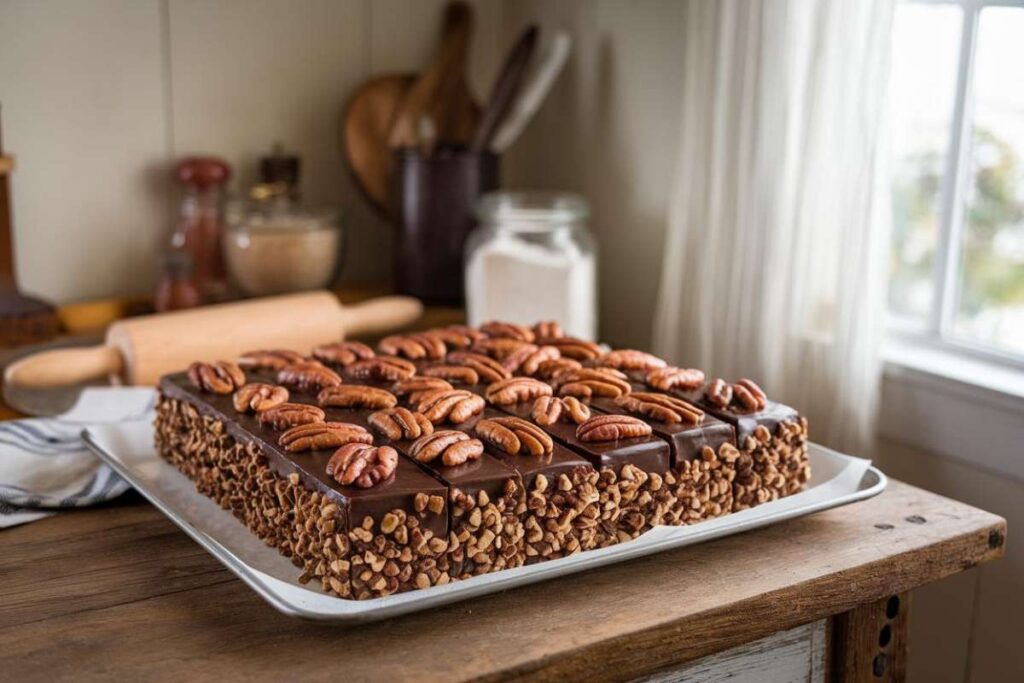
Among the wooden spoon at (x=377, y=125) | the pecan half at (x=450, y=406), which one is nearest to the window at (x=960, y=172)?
the pecan half at (x=450, y=406)

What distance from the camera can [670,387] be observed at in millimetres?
1146

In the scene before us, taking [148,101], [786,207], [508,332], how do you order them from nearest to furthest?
1. [508,332]
2. [786,207]
3. [148,101]

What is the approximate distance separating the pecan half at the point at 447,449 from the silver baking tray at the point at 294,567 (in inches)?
3.9

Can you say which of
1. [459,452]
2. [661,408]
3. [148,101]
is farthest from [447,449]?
[148,101]

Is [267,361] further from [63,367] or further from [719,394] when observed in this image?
[719,394]

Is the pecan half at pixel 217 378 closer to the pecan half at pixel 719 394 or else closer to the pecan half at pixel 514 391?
the pecan half at pixel 514 391

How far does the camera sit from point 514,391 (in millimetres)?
1104

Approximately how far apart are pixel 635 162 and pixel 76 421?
3.23 feet

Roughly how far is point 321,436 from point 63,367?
1.95 ft

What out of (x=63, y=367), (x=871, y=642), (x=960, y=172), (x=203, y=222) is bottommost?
(x=871, y=642)

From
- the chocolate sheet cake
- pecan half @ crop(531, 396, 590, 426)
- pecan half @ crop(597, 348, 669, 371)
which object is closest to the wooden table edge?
the chocolate sheet cake

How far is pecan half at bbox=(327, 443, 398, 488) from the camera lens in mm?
885

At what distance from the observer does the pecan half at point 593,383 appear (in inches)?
44.1

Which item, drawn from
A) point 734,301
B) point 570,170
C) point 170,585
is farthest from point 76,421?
point 570,170
